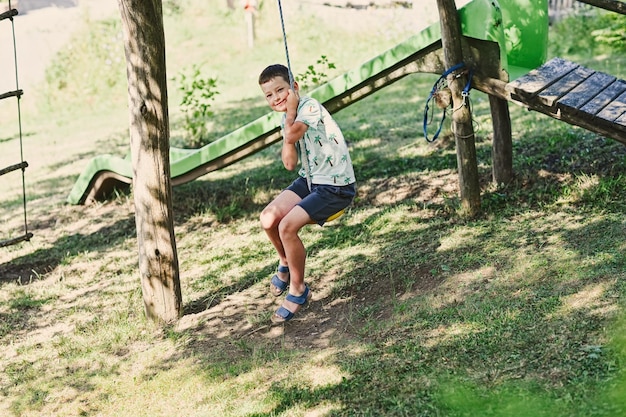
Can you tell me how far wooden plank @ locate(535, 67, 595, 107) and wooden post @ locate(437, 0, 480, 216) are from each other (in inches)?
26.0

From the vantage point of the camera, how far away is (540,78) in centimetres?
546

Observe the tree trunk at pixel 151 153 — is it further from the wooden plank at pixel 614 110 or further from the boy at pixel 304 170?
the wooden plank at pixel 614 110

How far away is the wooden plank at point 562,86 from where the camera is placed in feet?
16.8

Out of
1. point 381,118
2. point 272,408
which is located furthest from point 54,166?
point 272,408

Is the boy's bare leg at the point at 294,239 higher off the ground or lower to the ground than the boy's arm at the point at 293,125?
lower

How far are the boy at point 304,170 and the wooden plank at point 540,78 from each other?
48.8 inches

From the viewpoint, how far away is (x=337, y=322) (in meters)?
4.85

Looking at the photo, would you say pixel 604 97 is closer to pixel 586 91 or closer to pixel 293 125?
pixel 586 91

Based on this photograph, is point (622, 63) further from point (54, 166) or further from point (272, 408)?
point (272, 408)

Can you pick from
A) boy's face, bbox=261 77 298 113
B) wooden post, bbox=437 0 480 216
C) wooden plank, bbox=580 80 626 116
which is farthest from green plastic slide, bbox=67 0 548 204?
boy's face, bbox=261 77 298 113

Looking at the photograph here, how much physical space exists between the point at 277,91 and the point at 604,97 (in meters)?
2.08

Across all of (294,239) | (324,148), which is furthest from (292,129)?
(294,239)

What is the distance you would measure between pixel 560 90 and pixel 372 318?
1.88 metres

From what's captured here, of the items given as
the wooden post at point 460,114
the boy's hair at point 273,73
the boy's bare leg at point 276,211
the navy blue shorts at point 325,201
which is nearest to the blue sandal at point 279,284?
the boy's bare leg at point 276,211
